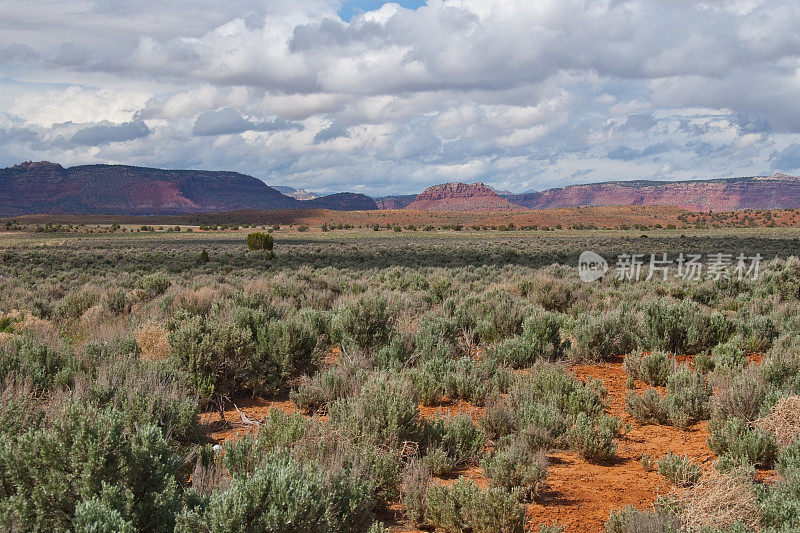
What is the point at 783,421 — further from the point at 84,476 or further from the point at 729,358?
the point at 84,476

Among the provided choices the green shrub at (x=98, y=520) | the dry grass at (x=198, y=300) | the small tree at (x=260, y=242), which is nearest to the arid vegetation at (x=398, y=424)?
the green shrub at (x=98, y=520)

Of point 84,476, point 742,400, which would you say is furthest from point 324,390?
point 742,400

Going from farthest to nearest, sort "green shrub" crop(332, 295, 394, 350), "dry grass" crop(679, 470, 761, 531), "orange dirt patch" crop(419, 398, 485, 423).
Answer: "green shrub" crop(332, 295, 394, 350)
"orange dirt patch" crop(419, 398, 485, 423)
"dry grass" crop(679, 470, 761, 531)

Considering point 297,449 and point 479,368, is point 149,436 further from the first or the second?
point 479,368

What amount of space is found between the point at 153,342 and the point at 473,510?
207 inches

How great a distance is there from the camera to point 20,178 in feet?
621

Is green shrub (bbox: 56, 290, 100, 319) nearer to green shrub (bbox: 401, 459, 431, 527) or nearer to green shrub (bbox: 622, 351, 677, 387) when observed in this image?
green shrub (bbox: 401, 459, 431, 527)

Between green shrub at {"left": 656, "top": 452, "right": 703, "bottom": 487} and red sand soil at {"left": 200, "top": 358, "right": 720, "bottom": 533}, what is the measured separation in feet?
0.28

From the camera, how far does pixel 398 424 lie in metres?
4.84

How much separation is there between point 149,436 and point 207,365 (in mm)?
3477

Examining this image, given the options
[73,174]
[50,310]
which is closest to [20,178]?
[73,174]

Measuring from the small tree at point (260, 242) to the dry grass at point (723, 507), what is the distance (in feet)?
124

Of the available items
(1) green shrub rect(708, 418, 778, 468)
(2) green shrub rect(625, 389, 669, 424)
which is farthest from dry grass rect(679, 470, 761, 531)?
(2) green shrub rect(625, 389, 669, 424)

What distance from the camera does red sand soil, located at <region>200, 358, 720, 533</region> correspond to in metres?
4.18
